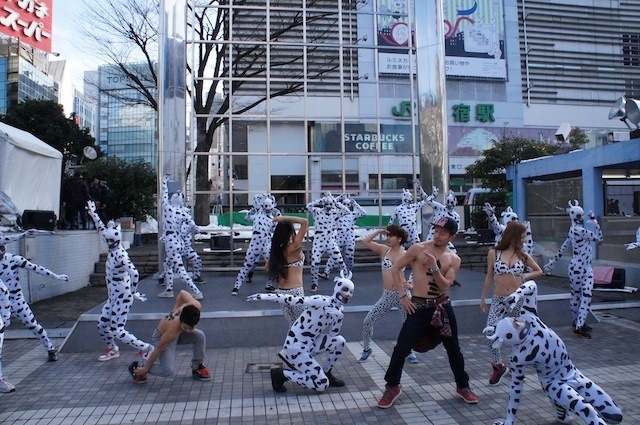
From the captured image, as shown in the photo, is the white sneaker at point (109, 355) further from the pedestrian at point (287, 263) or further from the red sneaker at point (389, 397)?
the red sneaker at point (389, 397)

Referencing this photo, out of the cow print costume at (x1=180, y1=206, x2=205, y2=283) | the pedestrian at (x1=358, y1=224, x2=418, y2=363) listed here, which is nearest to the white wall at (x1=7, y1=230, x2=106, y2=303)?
the cow print costume at (x1=180, y1=206, x2=205, y2=283)

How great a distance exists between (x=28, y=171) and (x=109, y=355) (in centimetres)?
A: 864

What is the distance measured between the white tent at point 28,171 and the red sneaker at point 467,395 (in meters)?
11.2

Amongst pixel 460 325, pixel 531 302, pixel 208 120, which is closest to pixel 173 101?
pixel 208 120

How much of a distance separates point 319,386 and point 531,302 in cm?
206

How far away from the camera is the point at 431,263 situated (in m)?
4.33

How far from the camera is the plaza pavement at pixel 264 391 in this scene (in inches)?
167

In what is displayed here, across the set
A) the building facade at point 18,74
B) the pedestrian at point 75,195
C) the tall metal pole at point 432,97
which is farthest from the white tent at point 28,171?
the building facade at point 18,74

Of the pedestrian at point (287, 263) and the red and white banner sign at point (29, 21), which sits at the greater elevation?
the red and white banner sign at point (29, 21)

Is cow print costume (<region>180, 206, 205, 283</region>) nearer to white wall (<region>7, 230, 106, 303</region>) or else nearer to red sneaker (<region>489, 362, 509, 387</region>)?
white wall (<region>7, 230, 106, 303</region>)

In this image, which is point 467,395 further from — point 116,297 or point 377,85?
point 377,85

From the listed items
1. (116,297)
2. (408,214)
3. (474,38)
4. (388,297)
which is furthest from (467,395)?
(474,38)

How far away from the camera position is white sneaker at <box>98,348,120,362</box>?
19.3 ft

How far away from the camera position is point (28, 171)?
12.5 metres
